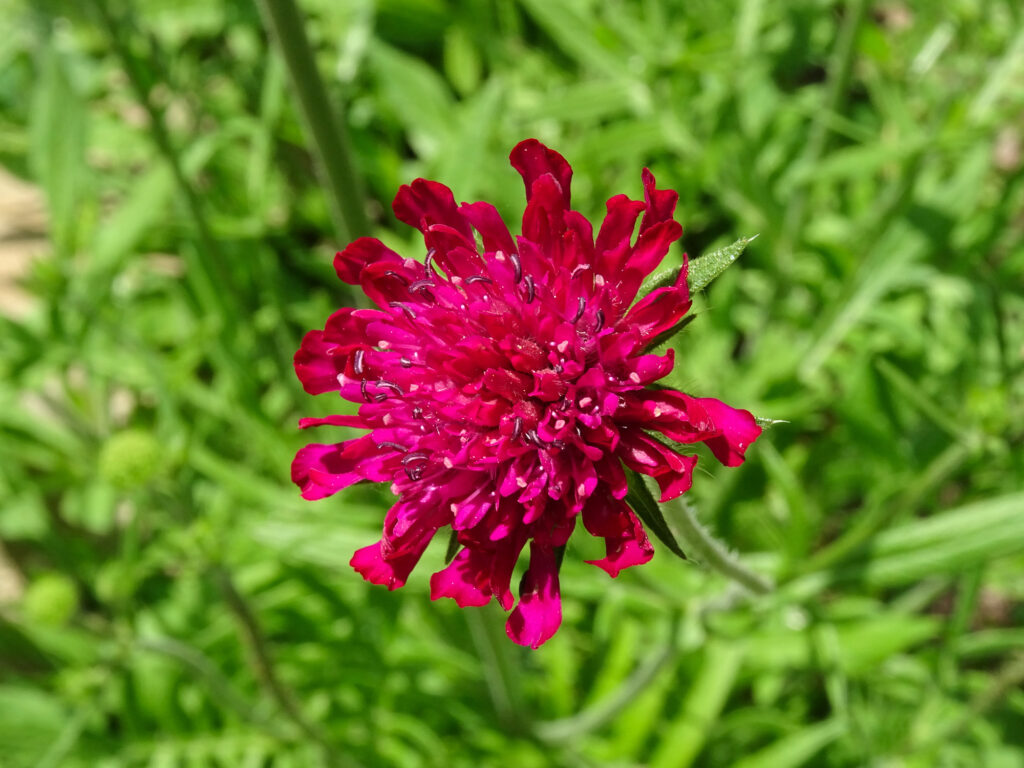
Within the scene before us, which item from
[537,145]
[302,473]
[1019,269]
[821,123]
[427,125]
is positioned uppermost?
[427,125]

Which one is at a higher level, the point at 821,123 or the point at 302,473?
the point at 821,123

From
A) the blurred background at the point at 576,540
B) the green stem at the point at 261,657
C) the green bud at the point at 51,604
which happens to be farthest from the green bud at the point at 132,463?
the green bud at the point at 51,604

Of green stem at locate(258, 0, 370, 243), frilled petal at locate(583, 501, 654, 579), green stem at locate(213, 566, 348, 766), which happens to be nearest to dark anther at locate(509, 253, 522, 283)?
frilled petal at locate(583, 501, 654, 579)

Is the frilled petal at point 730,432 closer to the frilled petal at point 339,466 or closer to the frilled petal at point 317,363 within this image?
the frilled petal at point 339,466

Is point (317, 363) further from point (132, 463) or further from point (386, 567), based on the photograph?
point (132, 463)

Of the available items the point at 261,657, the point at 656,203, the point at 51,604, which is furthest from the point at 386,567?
the point at 51,604

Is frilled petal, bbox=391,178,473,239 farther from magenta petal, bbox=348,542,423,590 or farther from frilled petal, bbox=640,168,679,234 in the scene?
magenta petal, bbox=348,542,423,590

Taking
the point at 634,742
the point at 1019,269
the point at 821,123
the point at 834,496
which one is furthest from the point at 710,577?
the point at 821,123

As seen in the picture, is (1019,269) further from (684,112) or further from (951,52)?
(951,52)
